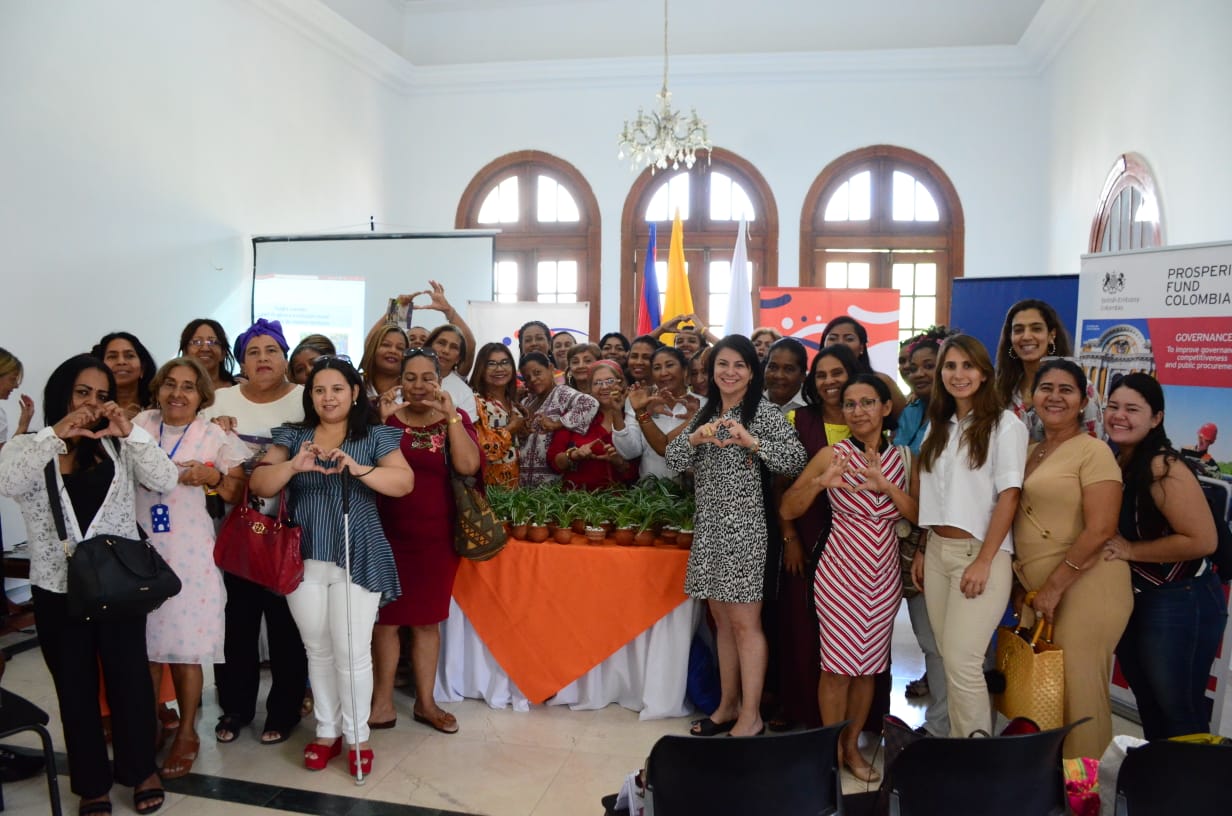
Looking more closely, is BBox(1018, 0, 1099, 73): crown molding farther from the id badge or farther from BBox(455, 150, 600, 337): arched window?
the id badge

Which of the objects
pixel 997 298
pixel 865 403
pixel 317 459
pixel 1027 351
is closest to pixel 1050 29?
pixel 997 298

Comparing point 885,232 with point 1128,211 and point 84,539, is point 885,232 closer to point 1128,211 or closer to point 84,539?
point 1128,211

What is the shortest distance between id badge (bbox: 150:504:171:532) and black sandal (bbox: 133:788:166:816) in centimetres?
86

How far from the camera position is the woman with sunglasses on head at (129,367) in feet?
10.6

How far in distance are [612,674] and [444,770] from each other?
0.85 m

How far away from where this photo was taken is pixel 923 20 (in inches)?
356

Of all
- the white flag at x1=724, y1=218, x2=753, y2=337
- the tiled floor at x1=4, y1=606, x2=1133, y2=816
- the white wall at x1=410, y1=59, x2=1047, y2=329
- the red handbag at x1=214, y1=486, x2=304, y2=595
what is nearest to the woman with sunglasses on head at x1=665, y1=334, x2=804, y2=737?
the tiled floor at x1=4, y1=606, x2=1133, y2=816

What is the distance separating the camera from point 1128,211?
22.2 feet

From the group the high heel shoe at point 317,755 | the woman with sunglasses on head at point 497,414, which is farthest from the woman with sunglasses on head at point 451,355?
the high heel shoe at point 317,755

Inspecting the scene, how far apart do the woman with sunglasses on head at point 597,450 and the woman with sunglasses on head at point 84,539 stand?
1712mm

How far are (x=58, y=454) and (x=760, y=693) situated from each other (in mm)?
2560

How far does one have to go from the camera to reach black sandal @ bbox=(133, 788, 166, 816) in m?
2.79

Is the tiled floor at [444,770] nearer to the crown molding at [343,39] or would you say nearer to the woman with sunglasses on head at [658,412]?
the woman with sunglasses on head at [658,412]

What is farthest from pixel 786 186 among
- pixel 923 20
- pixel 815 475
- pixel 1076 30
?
pixel 815 475
